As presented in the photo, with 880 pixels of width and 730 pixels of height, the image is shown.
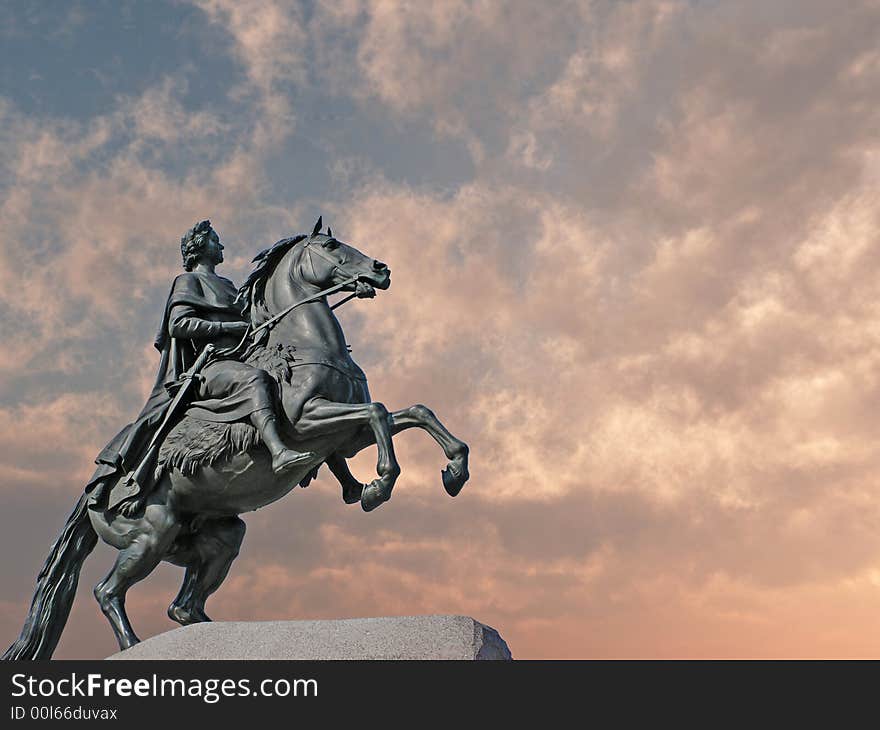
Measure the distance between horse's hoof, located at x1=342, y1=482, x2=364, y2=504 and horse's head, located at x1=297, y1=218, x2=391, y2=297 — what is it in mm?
1565

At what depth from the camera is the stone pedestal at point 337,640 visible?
6.75m

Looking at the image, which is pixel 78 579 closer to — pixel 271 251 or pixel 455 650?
pixel 271 251

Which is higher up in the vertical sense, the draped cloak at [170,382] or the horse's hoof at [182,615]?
the draped cloak at [170,382]

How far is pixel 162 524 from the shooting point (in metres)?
8.70

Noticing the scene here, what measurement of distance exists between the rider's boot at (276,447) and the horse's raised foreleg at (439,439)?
52 cm

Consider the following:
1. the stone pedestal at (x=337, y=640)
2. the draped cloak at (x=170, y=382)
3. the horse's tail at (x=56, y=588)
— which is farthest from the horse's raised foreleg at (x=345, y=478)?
the horse's tail at (x=56, y=588)

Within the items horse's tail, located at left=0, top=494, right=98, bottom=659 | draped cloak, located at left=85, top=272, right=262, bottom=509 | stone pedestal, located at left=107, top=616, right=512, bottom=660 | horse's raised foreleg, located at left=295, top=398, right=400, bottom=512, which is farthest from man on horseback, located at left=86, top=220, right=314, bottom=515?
stone pedestal, located at left=107, top=616, right=512, bottom=660

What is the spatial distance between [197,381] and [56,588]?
2.27 metres

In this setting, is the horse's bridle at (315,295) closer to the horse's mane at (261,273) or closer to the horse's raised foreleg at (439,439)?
the horse's mane at (261,273)

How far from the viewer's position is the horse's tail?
29.8ft

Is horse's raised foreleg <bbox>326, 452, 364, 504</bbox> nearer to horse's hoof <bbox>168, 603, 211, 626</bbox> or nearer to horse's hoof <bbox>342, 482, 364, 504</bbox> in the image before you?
horse's hoof <bbox>342, 482, 364, 504</bbox>
